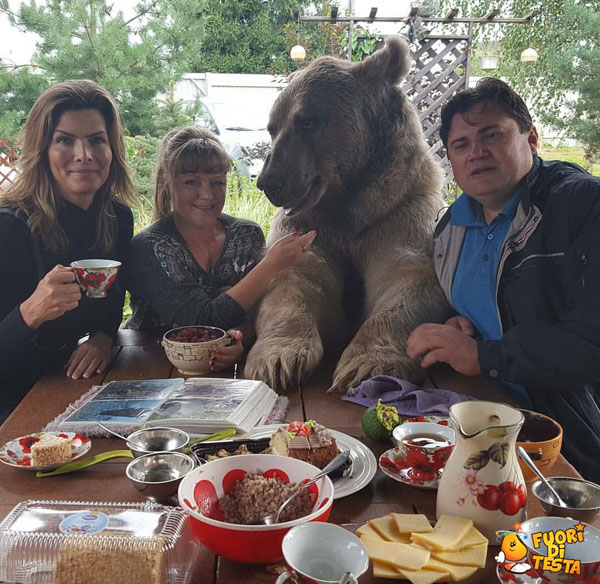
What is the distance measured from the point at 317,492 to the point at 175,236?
49.8 inches

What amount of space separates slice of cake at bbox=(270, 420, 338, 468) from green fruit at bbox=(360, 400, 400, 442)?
14 cm

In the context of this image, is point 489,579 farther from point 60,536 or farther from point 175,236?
point 175,236

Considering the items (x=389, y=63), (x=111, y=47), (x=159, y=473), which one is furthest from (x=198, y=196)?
(x=111, y=47)

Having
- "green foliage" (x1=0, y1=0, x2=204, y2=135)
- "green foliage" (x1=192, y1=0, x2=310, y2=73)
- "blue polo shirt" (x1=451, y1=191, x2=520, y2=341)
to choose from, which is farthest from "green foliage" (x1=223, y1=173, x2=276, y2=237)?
"green foliage" (x1=192, y1=0, x2=310, y2=73)

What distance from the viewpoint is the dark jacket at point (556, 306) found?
1.38 meters

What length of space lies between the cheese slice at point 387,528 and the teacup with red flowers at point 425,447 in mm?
178

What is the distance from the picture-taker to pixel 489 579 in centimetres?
77

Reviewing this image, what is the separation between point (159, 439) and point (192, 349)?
44 centimetres

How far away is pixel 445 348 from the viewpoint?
4.80 feet

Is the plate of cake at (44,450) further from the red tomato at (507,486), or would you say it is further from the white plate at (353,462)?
the red tomato at (507,486)

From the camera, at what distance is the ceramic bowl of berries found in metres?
1.51

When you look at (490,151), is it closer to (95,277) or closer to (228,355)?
(228,355)

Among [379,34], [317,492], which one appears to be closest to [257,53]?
[379,34]

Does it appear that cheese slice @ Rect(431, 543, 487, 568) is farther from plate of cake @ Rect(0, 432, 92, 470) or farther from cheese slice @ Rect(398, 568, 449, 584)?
plate of cake @ Rect(0, 432, 92, 470)
